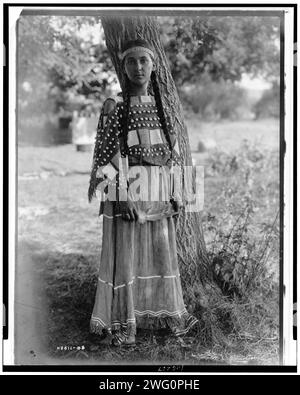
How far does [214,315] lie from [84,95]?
1627mm

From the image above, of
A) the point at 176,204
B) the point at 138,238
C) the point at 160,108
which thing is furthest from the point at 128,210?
the point at 160,108

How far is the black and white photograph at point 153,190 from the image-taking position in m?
3.85

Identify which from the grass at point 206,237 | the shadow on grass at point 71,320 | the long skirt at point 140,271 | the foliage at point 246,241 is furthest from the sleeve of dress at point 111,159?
the foliage at point 246,241

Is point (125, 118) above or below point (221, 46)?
below

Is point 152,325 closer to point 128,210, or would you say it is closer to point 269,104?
point 128,210

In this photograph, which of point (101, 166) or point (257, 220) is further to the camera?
point (257, 220)

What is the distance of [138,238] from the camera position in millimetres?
3832

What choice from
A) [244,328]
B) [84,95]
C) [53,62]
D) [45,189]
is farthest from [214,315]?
[53,62]

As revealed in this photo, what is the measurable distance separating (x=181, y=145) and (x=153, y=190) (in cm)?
36

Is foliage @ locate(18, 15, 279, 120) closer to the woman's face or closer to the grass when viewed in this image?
the woman's face
